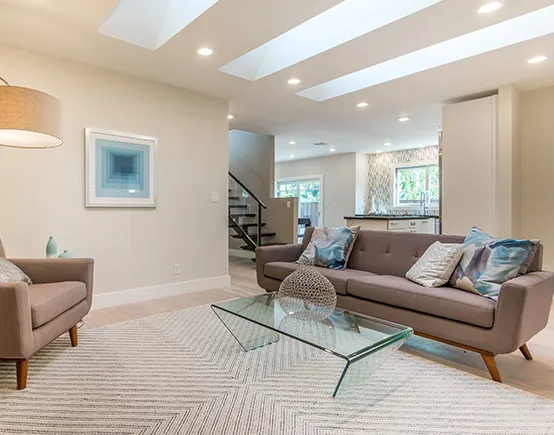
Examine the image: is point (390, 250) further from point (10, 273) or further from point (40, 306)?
point (10, 273)

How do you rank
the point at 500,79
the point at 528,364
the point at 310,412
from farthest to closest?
the point at 500,79 → the point at 528,364 → the point at 310,412

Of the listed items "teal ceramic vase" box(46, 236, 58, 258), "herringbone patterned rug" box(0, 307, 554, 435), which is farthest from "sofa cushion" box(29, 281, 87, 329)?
"teal ceramic vase" box(46, 236, 58, 258)

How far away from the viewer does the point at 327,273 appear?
317 centimetres

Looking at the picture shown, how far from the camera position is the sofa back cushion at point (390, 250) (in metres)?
3.02

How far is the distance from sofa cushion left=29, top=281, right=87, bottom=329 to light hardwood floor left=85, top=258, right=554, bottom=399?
70cm

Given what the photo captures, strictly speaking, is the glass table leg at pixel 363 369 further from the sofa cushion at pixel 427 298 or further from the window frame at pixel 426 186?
the window frame at pixel 426 186

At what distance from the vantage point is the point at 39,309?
206cm

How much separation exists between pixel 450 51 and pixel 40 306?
13.2 ft

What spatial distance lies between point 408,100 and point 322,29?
2006 mm

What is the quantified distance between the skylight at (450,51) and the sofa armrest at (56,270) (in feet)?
10.6

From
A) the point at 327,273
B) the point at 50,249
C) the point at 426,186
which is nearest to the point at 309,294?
the point at 327,273

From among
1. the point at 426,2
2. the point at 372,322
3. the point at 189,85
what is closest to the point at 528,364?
the point at 372,322

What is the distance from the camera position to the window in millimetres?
→ 8227

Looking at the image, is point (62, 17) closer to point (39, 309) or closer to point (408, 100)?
point (39, 309)
